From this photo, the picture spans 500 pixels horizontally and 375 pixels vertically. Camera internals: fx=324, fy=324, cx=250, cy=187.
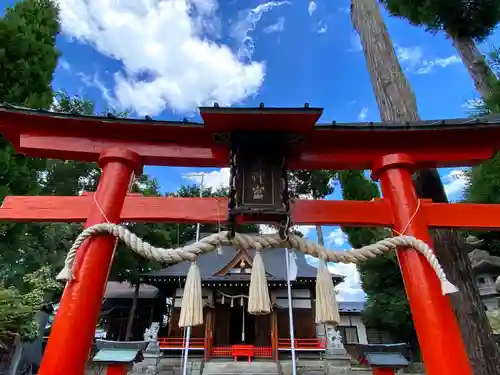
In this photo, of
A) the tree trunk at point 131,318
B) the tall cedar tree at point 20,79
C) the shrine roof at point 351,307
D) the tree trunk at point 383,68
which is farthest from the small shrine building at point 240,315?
the tree trunk at point 383,68

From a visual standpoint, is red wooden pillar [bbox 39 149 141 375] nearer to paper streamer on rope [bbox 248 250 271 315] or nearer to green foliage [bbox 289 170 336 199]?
paper streamer on rope [bbox 248 250 271 315]

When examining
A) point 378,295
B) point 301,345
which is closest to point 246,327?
point 301,345

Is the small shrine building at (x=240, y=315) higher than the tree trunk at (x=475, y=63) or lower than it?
lower

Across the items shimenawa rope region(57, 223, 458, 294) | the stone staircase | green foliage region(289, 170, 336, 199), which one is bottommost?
the stone staircase

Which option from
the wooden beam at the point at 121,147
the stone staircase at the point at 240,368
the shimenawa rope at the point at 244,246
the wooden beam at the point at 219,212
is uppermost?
the wooden beam at the point at 121,147

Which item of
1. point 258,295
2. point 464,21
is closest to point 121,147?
point 258,295

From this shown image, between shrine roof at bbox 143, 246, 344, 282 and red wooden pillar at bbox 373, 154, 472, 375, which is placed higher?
shrine roof at bbox 143, 246, 344, 282

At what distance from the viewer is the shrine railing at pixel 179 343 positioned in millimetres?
11570

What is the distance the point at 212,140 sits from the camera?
10.2 ft

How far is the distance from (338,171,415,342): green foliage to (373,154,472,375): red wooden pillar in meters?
9.36

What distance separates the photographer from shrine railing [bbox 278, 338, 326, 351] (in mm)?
11531

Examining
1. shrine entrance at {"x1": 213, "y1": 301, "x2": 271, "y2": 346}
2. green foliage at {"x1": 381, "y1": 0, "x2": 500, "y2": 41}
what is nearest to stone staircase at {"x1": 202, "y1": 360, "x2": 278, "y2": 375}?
shrine entrance at {"x1": 213, "y1": 301, "x2": 271, "y2": 346}

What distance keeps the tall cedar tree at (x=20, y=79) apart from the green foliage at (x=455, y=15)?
7.81 m

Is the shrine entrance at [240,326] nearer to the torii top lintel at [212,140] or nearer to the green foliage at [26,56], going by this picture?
the green foliage at [26,56]
